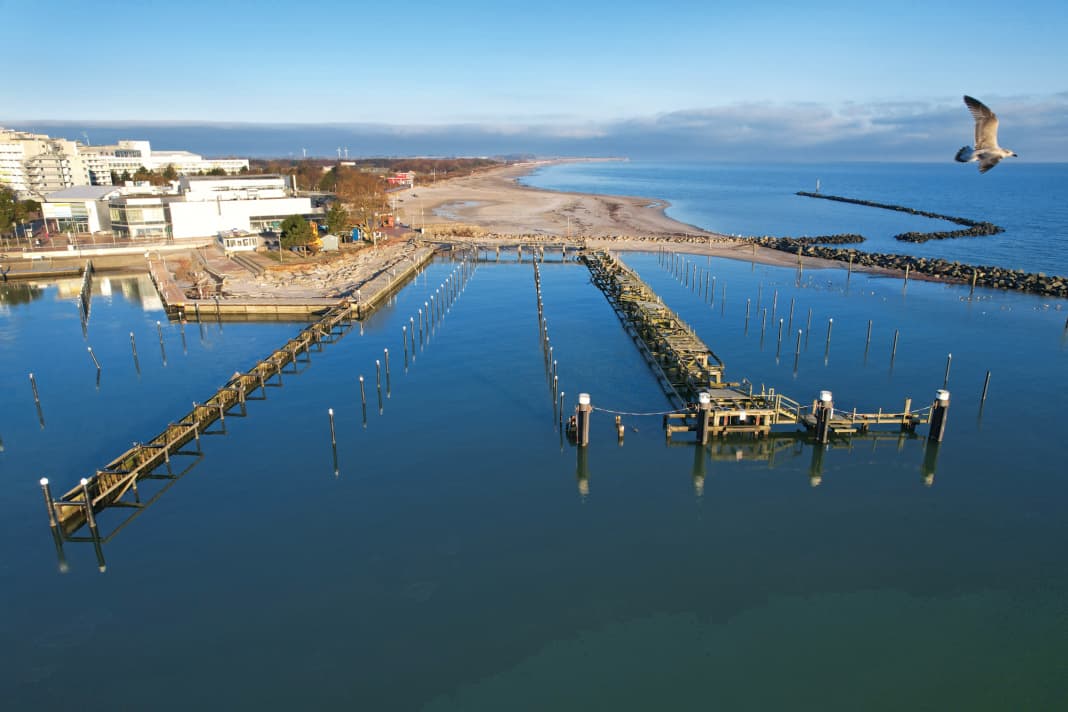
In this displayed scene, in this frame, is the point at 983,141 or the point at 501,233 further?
the point at 501,233

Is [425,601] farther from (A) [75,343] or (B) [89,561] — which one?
(A) [75,343]

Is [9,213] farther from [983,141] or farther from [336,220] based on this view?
[983,141]

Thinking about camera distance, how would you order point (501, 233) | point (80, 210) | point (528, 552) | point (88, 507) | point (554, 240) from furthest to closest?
point (501, 233) < point (554, 240) < point (80, 210) < point (528, 552) < point (88, 507)

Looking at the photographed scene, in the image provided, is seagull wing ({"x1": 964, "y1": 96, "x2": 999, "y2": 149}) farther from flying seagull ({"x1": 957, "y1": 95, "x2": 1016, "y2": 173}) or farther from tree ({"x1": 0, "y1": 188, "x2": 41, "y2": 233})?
tree ({"x1": 0, "y1": 188, "x2": 41, "y2": 233})

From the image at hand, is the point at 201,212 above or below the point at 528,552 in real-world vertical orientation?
above

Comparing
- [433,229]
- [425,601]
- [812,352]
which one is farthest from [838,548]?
[433,229]

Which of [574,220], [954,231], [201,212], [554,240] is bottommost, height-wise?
[954,231]

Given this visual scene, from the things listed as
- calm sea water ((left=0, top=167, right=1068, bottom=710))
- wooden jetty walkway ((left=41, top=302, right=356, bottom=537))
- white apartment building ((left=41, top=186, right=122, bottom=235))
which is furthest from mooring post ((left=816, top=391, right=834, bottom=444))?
white apartment building ((left=41, top=186, right=122, bottom=235))

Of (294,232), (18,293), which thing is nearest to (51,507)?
(18,293)

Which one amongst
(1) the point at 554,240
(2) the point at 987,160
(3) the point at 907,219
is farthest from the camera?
(3) the point at 907,219
